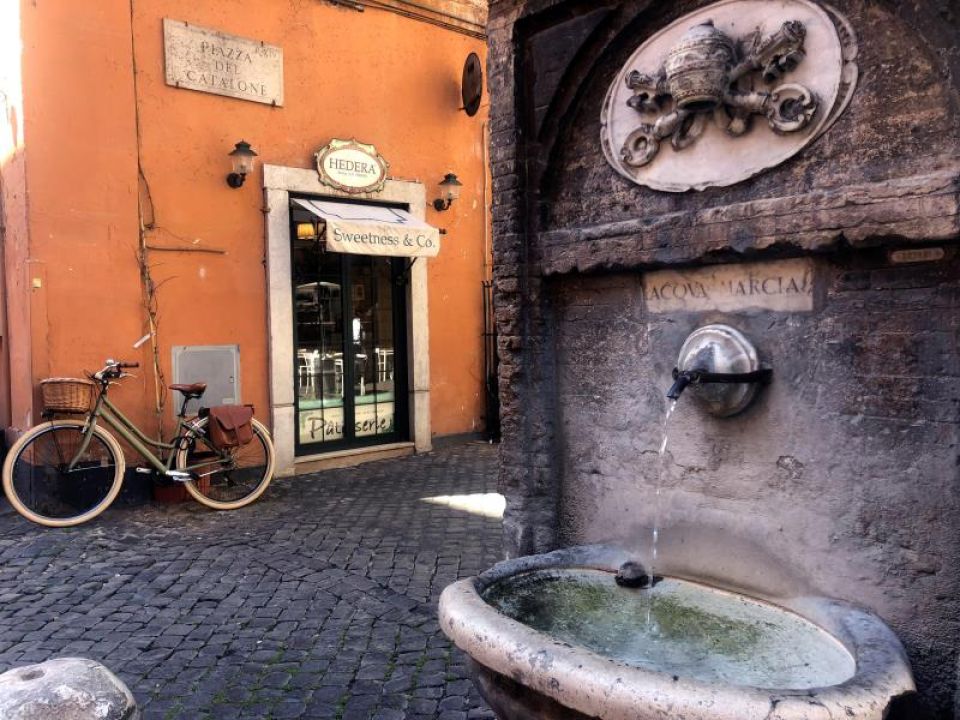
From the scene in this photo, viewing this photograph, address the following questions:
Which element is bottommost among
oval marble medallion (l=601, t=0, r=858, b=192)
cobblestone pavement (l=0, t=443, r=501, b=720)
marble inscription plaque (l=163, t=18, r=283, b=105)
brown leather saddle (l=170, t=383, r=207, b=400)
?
cobblestone pavement (l=0, t=443, r=501, b=720)

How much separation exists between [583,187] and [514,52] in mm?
707

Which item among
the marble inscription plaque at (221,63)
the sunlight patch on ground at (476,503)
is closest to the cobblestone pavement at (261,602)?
the sunlight patch on ground at (476,503)

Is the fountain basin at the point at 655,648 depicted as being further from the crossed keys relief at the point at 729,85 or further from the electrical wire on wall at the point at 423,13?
the electrical wire on wall at the point at 423,13

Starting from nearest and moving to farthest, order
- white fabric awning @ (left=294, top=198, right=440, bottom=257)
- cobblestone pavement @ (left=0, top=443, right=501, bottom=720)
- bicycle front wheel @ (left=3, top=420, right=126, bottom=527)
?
cobblestone pavement @ (left=0, top=443, right=501, bottom=720), bicycle front wheel @ (left=3, top=420, right=126, bottom=527), white fabric awning @ (left=294, top=198, right=440, bottom=257)

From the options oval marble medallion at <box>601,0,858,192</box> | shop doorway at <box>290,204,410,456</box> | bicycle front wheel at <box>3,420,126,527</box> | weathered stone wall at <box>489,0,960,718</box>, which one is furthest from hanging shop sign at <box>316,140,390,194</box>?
oval marble medallion at <box>601,0,858,192</box>

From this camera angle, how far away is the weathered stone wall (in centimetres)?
247

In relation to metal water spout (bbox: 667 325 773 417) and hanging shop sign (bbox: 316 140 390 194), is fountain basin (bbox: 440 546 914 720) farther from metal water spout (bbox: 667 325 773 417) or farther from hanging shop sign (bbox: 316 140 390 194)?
hanging shop sign (bbox: 316 140 390 194)

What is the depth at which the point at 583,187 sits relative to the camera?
3.42 meters

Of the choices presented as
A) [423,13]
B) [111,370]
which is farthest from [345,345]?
[423,13]

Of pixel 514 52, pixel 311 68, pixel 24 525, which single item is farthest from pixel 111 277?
pixel 514 52

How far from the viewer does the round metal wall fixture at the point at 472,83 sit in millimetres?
8938

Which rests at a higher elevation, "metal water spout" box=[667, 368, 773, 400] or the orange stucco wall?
the orange stucco wall

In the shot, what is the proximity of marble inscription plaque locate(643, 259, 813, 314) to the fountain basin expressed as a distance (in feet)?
3.43

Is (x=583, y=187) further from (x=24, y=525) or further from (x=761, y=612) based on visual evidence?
(x=24, y=525)
